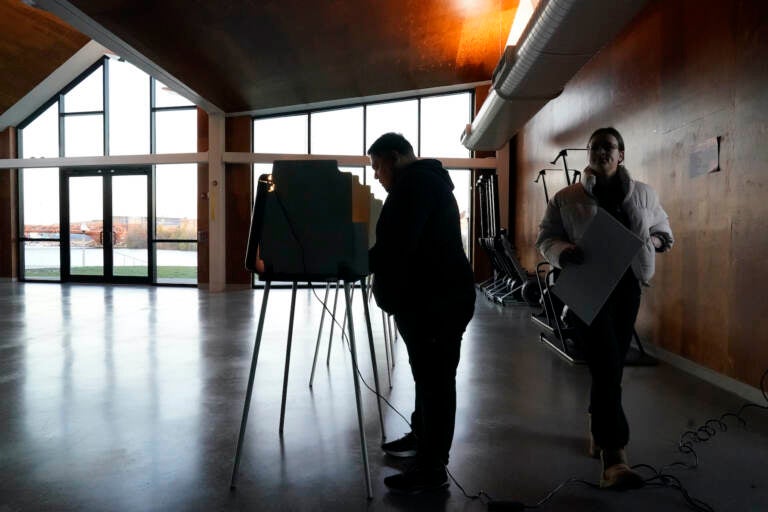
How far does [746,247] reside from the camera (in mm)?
3119

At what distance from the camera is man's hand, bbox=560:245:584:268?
6.50 feet

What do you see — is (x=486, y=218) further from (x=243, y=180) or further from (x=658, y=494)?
(x=658, y=494)

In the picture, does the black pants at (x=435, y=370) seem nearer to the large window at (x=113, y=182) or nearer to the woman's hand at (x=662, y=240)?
the woman's hand at (x=662, y=240)

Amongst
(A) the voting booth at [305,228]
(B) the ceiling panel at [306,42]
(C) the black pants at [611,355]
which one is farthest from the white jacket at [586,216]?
(B) the ceiling panel at [306,42]

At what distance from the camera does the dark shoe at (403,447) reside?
2.18 meters

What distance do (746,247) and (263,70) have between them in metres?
6.77

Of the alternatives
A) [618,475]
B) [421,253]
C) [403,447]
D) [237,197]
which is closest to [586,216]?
[421,253]

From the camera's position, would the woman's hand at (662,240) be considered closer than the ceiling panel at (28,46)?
Yes

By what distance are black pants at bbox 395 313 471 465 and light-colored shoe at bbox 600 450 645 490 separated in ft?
2.02

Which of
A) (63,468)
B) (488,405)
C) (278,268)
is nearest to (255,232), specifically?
(278,268)

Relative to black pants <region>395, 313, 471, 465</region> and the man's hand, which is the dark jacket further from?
the man's hand

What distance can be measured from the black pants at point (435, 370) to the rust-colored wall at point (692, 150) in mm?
2257

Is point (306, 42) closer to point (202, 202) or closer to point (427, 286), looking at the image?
point (202, 202)

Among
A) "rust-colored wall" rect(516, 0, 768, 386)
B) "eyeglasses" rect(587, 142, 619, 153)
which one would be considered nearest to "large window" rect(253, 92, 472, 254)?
"rust-colored wall" rect(516, 0, 768, 386)
